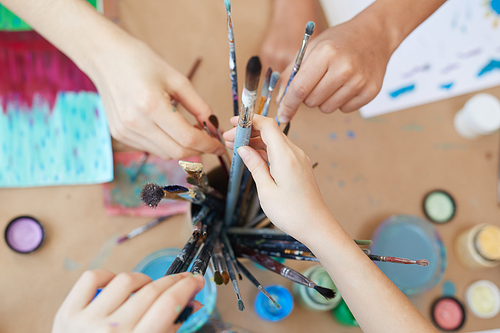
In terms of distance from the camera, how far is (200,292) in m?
0.36

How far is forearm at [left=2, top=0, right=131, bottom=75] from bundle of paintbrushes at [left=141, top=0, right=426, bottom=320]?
0.55 feet

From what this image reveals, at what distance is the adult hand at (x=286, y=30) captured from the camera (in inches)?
18.7

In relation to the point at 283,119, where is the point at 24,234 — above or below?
below

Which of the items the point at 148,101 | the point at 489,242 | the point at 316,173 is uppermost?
the point at 148,101

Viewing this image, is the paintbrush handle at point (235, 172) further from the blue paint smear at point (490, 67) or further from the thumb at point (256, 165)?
the blue paint smear at point (490, 67)

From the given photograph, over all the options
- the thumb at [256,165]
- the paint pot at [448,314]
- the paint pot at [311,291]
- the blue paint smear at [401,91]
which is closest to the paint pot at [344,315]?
the paint pot at [311,291]

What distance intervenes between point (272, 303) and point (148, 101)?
0.29m

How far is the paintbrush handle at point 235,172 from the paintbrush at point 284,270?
4 cm

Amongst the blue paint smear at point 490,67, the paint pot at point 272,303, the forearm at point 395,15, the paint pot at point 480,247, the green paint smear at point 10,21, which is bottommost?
the paint pot at point 272,303

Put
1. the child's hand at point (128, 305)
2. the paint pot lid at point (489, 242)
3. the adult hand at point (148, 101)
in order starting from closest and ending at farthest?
the child's hand at point (128, 305) → the adult hand at point (148, 101) → the paint pot lid at point (489, 242)

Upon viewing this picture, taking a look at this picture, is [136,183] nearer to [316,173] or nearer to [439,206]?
[316,173]

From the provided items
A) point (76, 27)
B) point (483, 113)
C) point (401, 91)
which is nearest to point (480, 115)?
point (483, 113)

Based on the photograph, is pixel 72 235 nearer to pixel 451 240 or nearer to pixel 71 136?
pixel 71 136

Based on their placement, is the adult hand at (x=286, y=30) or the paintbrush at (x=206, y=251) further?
the adult hand at (x=286, y=30)
